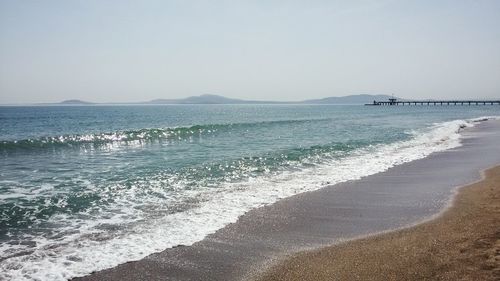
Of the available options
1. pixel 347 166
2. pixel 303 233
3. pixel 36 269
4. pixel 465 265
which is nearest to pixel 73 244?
pixel 36 269

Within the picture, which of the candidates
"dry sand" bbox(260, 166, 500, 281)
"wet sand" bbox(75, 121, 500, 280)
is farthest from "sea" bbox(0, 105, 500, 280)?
"dry sand" bbox(260, 166, 500, 281)

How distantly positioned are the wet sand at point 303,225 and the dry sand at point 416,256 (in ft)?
1.34

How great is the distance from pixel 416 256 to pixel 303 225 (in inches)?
108

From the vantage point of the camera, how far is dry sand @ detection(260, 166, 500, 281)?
220 inches

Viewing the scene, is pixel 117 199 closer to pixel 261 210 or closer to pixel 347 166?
pixel 261 210

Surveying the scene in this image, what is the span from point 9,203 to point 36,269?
5829mm

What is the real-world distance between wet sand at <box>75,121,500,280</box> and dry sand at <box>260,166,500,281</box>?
0.41 metres

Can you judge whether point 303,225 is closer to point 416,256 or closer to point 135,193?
point 416,256

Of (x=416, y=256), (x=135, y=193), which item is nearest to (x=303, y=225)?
(x=416, y=256)

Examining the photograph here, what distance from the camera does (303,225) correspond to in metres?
8.48

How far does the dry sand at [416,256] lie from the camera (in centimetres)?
559

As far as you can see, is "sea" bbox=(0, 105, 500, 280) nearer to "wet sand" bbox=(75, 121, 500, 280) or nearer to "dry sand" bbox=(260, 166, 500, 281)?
"wet sand" bbox=(75, 121, 500, 280)

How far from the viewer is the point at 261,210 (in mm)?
9742

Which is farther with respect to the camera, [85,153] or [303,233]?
[85,153]
